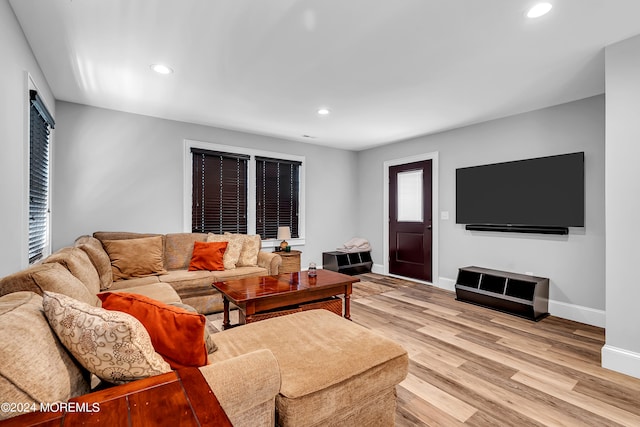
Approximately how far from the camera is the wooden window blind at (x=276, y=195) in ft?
16.3

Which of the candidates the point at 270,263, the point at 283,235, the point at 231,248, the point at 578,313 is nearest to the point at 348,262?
the point at 283,235

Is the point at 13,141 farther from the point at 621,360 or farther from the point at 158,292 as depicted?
the point at 621,360

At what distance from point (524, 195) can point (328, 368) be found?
140 inches

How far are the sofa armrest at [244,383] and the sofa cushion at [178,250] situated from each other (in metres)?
2.96

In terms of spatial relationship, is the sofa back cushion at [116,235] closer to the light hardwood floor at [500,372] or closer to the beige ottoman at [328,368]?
the beige ottoman at [328,368]

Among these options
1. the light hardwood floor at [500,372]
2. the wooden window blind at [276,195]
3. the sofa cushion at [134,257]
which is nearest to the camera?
the light hardwood floor at [500,372]

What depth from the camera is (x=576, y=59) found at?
99.9 inches

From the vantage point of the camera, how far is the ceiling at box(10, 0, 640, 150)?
6.44 feet

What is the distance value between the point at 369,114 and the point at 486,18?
1.98 meters

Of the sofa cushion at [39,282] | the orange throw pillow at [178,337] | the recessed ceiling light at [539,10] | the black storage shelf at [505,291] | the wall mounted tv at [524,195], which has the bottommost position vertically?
the black storage shelf at [505,291]

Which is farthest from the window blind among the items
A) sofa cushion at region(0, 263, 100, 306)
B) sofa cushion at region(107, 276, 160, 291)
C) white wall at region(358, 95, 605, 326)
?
white wall at region(358, 95, 605, 326)

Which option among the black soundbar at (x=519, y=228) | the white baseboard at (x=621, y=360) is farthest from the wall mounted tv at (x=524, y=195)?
the white baseboard at (x=621, y=360)

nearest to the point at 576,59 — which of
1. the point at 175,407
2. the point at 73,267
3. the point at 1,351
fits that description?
the point at 175,407

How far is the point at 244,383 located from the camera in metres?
1.07
